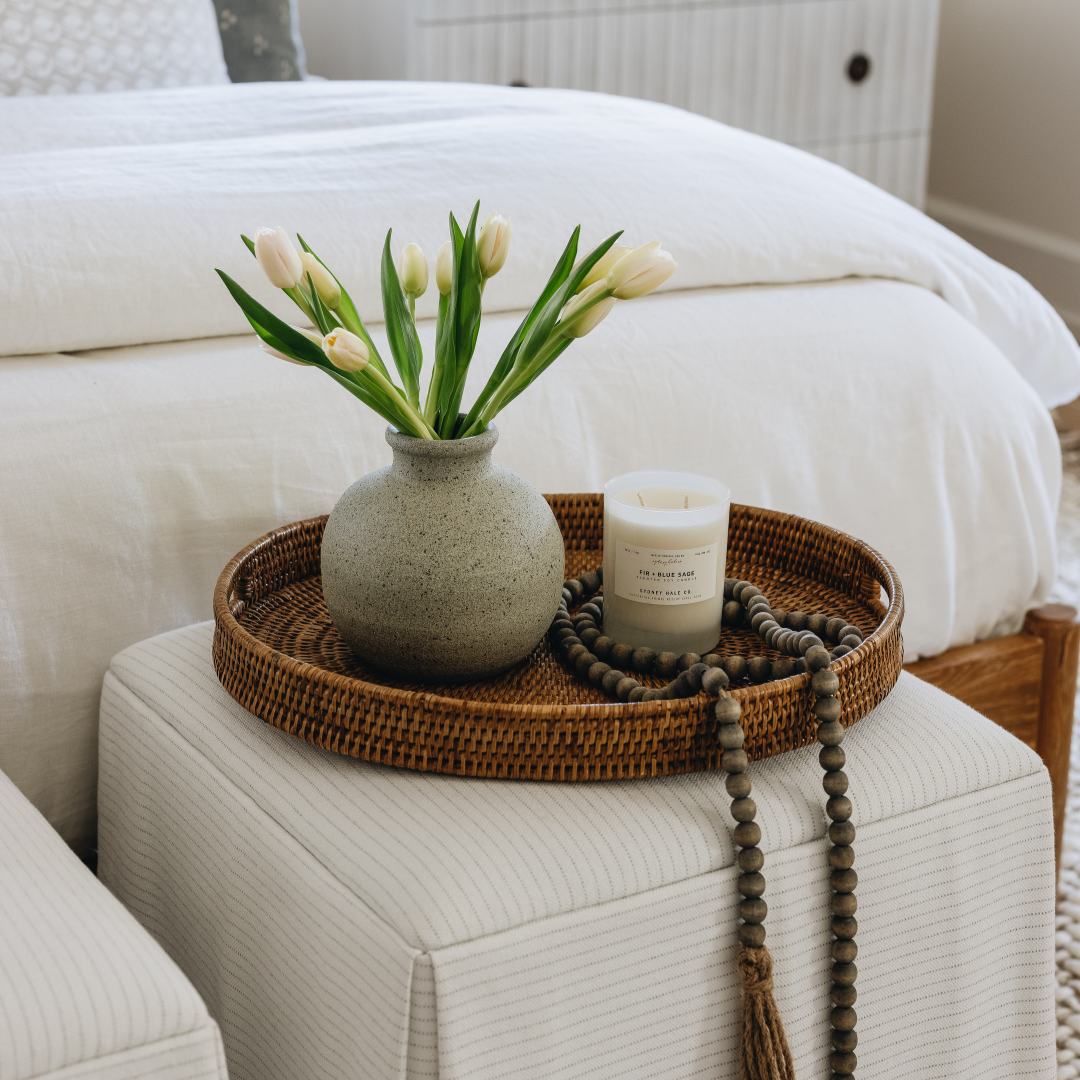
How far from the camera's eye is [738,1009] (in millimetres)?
719

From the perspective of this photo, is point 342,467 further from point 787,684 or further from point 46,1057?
point 46,1057

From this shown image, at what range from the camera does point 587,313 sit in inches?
28.9

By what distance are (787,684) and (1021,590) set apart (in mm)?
620

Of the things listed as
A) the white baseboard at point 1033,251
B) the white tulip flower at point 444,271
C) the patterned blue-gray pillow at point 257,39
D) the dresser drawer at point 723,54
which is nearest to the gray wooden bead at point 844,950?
the white tulip flower at point 444,271

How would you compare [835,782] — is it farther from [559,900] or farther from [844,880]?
[559,900]

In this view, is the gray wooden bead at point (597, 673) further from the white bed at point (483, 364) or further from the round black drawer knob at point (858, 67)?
the round black drawer knob at point (858, 67)

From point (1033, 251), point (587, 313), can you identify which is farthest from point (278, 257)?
point (1033, 251)

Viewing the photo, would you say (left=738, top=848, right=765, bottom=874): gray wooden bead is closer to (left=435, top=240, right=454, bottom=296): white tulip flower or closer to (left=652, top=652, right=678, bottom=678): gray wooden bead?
(left=652, top=652, right=678, bottom=678): gray wooden bead

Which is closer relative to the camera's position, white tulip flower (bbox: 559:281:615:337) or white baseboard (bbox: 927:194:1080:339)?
white tulip flower (bbox: 559:281:615:337)

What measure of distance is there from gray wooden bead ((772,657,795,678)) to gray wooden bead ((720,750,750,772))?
94 mm

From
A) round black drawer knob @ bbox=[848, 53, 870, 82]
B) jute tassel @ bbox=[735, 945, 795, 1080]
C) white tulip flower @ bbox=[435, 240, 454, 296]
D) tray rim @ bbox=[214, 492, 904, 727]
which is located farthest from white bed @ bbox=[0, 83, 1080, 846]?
round black drawer knob @ bbox=[848, 53, 870, 82]

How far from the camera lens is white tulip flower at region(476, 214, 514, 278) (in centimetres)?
73

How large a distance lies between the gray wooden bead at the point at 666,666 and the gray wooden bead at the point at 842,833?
0.15 meters

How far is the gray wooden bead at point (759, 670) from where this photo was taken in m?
0.79
